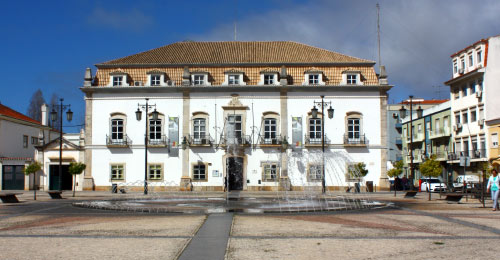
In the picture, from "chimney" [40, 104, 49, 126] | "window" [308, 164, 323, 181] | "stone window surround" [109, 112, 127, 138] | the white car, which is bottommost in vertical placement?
the white car

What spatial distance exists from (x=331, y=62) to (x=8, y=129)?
3250 cm

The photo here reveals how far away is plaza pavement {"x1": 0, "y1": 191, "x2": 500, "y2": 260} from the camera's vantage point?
29.4 feet

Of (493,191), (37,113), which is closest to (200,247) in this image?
(493,191)

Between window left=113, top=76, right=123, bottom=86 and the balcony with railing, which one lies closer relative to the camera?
the balcony with railing

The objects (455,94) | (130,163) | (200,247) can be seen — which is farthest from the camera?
(455,94)

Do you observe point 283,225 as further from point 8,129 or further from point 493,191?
point 8,129

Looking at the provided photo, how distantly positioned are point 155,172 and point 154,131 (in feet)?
11.4

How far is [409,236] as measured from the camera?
36.5 ft

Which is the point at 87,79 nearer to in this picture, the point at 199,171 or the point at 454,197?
the point at 199,171

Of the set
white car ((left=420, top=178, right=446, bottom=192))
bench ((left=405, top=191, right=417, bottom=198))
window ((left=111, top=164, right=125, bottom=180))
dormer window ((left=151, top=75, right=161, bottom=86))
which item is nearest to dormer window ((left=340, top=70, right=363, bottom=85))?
white car ((left=420, top=178, right=446, bottom=192))

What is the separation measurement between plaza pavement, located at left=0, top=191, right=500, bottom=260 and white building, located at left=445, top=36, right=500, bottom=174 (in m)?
30.4

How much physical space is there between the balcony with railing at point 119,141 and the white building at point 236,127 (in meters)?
0.08

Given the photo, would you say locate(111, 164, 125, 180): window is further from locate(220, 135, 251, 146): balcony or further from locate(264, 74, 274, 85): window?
locate(264, 74, 274, 85): window

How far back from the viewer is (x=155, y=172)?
137 feet
